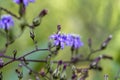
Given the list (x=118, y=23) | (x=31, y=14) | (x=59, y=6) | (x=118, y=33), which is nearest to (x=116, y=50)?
(x=118, y=23)

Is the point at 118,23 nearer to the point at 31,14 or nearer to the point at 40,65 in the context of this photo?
the point at 31,14

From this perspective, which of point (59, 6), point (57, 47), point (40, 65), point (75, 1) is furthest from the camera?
point (59, 6)

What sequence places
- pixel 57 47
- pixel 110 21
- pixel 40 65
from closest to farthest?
pixel 57 47 → pixel 40 65 → pixel 110 21

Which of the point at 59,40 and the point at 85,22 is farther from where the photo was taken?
the point at 85,22

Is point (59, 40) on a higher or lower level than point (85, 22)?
lower

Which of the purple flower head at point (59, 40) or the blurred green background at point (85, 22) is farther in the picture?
the blurred green background at point (85, 22)

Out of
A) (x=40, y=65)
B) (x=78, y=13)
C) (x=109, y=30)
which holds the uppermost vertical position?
(x=78, y=13)

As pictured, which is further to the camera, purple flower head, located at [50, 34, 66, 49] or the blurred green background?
the blurred green background

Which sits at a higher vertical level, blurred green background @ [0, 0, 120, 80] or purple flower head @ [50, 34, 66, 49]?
blurred green background @ [0, 0, 120, 80]

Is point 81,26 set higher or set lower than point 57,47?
higher

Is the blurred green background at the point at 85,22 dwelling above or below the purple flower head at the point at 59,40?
above

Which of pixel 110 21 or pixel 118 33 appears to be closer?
pixel 110 21
